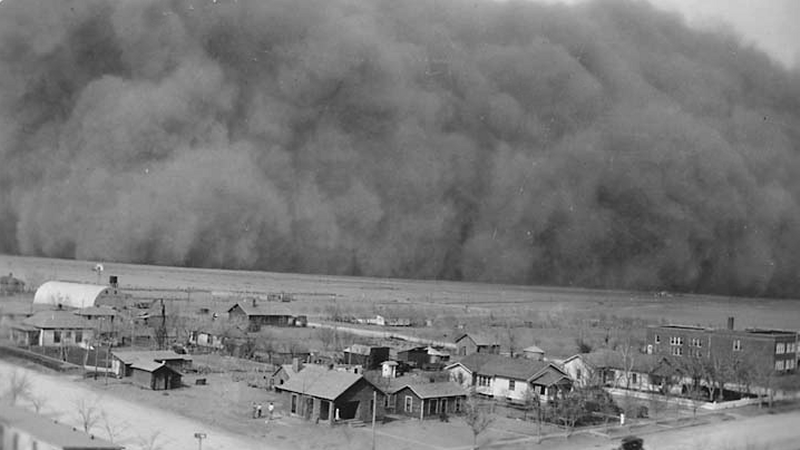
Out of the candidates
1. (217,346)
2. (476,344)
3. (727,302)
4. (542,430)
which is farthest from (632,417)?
(727,302)

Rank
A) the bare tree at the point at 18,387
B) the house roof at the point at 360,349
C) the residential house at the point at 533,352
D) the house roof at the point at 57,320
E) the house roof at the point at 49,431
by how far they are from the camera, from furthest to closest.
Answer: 1. the residential house at the point at 533,352
2. the house roof at the point at 360,349
3. the house roof at the point at 57,320
4. the bare tree at the point at 18,387
5. the house roof at the point at 49,431

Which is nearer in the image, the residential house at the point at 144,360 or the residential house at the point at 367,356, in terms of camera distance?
the residential house at the point at 144,360

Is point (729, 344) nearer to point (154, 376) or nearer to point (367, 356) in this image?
point (367, 356)

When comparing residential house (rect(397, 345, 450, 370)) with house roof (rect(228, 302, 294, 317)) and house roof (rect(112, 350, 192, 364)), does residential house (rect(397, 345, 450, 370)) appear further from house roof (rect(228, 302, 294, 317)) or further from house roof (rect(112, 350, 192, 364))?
house roof (rect(112, 350, 192, 364))

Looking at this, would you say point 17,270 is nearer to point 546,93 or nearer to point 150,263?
point 150,263

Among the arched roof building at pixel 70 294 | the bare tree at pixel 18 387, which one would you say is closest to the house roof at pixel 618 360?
the arched roof building at pixel 70 294

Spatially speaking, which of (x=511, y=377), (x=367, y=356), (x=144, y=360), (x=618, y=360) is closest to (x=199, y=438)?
(x=144, y=360)

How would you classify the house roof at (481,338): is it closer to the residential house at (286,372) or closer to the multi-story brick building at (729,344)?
the multi-story brick building at (729,344)
